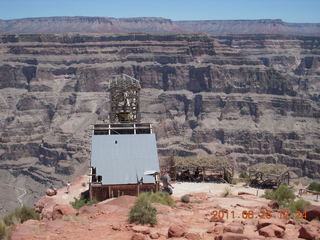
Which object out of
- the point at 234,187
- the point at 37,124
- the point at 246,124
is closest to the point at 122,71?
the point at 37,124

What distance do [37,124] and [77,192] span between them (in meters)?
108

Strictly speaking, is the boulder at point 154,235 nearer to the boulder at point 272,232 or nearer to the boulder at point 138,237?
the boulder at point 138,237

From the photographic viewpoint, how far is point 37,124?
13762 cm

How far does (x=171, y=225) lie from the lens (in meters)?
19.2

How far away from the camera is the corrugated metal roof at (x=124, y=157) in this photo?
1137 inches

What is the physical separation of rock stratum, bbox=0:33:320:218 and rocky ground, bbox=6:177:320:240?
8395cm

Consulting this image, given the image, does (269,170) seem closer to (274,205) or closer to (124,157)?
(124,157)

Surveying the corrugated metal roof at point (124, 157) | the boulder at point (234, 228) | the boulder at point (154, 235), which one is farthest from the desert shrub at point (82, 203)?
the boulder at point (234, 228)

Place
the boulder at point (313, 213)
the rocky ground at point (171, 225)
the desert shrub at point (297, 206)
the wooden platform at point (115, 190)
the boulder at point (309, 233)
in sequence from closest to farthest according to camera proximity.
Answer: the boulder at point (309, 233)
the rocky ground at point (171, 225)
the boulder at point (313, 213)
the desert shrub at point (297, 206)
the wooden platform at point (115, 190)

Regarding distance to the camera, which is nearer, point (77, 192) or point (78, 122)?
point (77, 192)

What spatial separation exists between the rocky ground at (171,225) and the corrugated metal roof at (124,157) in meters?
4.30

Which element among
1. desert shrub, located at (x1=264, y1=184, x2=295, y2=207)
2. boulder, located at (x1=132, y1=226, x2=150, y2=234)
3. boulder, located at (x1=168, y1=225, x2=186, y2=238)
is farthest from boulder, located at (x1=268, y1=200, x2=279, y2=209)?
boulder, located at (x1=132, y1=226, x2=150, y2=234)

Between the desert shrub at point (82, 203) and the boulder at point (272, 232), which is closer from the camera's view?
the boulder at point (272, 232)

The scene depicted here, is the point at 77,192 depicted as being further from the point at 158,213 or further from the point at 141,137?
the point at 158,213
